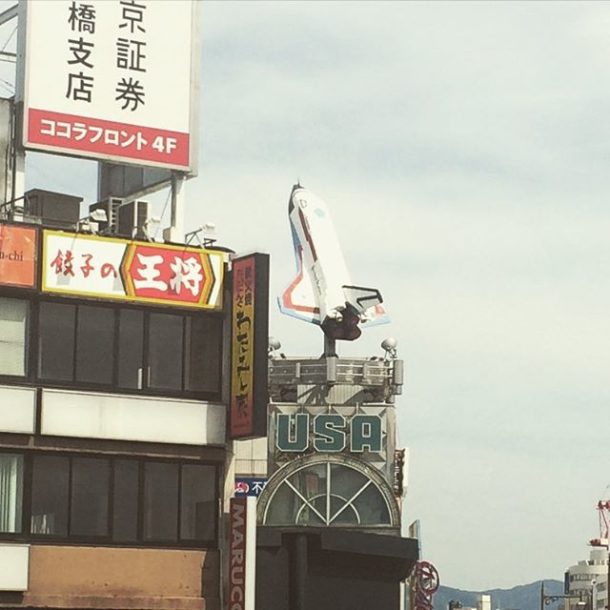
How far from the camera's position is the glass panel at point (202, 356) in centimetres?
4444

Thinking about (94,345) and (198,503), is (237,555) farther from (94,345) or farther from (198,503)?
(94,345)

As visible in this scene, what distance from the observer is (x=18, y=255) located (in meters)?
42.1

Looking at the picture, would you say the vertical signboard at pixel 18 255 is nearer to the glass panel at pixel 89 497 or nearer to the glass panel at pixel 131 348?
the glass panel at pixel 131 348

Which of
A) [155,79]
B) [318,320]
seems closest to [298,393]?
[318,320]

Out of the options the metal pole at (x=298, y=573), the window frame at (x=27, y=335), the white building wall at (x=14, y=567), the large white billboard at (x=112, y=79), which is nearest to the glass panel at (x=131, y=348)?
the window frame at (x=27, y=335)

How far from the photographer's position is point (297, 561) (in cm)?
4488

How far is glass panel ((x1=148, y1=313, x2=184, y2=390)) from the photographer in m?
43.9

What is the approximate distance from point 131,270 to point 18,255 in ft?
10.6

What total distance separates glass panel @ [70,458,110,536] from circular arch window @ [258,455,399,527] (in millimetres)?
74575

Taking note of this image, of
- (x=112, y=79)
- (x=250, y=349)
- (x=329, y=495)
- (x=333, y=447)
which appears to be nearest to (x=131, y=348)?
(x=250, y=349)

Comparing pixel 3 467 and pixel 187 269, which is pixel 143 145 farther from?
pixel 3 467

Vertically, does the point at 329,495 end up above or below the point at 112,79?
below

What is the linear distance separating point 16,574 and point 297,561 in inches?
315

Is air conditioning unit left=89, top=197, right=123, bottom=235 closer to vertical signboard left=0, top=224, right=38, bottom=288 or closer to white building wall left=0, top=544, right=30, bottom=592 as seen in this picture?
vertical signboard left=0, top=224, right=38, bottom=288
